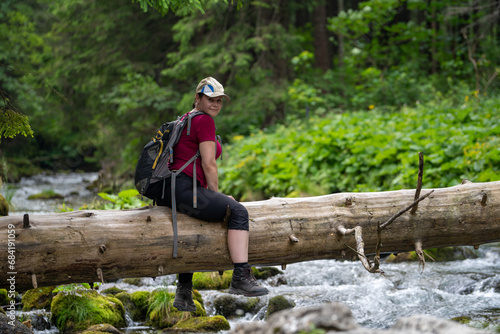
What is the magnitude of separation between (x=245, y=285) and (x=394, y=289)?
3.29 m

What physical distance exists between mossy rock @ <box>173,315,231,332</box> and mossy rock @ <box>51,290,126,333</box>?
0.75 metres

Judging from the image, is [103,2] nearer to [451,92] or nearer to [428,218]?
[451,92]

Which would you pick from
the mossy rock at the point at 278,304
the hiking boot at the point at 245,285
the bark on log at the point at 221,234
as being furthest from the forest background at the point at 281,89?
the hiking boot at the point at 245,285

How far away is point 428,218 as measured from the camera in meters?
4.95

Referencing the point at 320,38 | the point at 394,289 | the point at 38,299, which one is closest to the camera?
the point at 38,299

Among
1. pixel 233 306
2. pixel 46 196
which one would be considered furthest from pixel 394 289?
pixel 46 196

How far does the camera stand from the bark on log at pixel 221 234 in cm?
415

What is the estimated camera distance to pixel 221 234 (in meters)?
4.47

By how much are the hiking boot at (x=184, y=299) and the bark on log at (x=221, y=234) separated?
281 millimetres

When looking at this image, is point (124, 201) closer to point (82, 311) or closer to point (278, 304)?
point (82, 311)

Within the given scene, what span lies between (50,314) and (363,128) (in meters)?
7.94

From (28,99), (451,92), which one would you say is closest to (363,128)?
(451,92)

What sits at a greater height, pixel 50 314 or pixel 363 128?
pixel 363 128

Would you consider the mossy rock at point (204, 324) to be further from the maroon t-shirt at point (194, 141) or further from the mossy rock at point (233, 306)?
the maroon t-shirt at point (194, 141)
